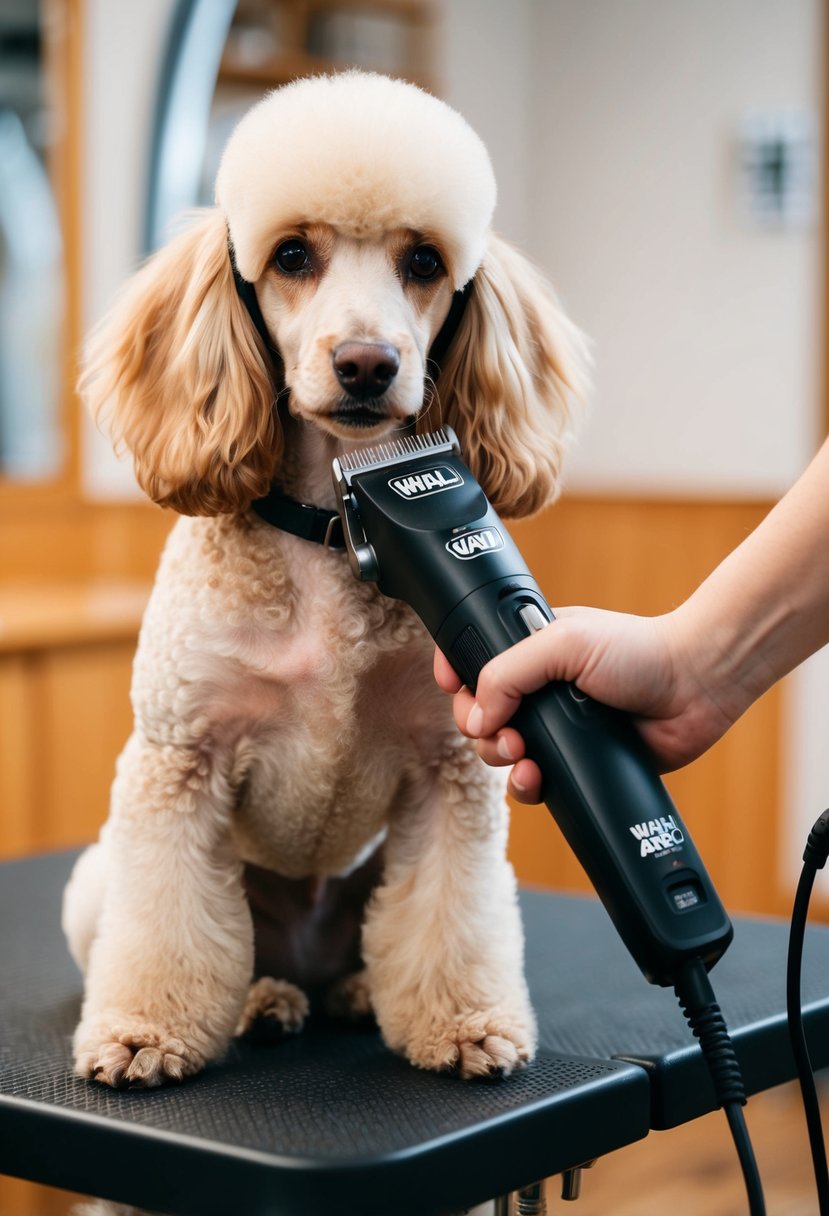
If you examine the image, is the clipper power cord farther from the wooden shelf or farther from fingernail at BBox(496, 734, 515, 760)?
the wooden shelf

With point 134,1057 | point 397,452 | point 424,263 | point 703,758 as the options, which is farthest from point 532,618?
point 703,758

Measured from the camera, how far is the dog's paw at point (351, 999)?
1008mm

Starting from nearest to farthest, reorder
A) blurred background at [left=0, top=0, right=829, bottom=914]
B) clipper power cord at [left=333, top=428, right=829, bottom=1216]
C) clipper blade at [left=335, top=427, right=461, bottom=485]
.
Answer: clipper power cord at [left=333, top=428, right=829, bottom=1216] → clipper blade at [left=335, top=427, right=461, bottom=485] → blurred background at [left=0, top=0, right=829, bottom=914]

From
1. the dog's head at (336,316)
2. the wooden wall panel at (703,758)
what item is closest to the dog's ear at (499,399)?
the dog's head at (336,316)

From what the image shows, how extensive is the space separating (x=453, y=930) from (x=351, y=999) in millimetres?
138

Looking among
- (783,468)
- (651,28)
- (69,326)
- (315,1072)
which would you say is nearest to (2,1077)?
(315,1072)

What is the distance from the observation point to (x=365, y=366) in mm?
813

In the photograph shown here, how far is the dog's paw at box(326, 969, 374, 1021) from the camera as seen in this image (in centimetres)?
101

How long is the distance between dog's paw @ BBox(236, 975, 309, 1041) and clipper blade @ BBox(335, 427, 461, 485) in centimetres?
36

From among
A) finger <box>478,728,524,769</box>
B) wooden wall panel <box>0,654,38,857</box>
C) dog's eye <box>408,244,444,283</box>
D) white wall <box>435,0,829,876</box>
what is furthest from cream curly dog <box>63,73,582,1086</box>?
white wall <box>435,0,829,876</box>

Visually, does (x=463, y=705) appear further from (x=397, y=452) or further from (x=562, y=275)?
(x=562, y=275)

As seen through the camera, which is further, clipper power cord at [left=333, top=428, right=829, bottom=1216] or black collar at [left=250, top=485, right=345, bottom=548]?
black collar at [left=250, top=485, right=345, bottom=548]

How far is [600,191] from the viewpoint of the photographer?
11.4ft

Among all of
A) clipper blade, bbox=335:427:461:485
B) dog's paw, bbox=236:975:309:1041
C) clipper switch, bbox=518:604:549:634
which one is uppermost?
clipper blade, bbox=335:427:461:485
